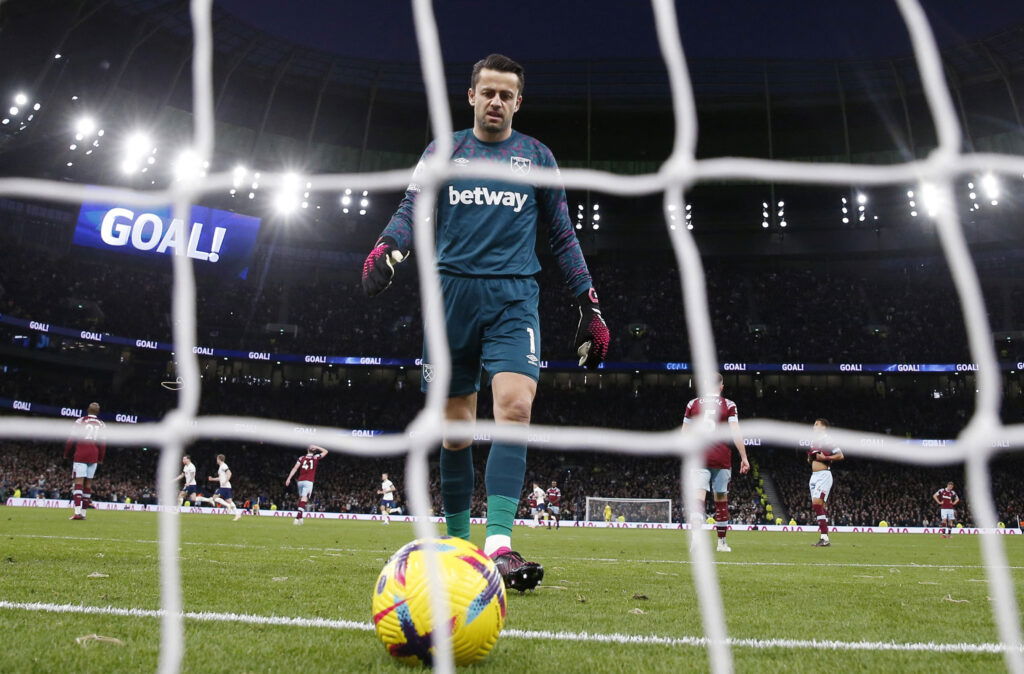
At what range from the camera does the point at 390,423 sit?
104 feet

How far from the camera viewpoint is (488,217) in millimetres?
3646

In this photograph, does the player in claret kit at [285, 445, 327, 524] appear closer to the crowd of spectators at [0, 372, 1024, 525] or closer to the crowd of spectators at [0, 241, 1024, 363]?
the crowd of spectators at [0, 372, 1024, 525]

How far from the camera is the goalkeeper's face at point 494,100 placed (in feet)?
11.4

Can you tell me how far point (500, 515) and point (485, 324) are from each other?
82 centimetres

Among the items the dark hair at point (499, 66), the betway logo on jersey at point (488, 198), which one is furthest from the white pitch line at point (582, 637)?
the dark hair at point (499, 66)

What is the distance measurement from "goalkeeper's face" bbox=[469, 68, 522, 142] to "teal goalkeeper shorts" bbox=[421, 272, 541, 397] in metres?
0.68

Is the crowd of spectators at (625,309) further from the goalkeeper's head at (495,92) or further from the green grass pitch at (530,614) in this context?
the goalkeeper's head at (495,92)

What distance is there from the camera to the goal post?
2366cm

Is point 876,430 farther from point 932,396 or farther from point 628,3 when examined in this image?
point 628,3

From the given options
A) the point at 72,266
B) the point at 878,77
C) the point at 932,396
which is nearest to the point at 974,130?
the point at 878,77

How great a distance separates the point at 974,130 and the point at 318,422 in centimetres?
2599

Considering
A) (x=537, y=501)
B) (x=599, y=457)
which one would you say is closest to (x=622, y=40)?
(x=599, y=457)

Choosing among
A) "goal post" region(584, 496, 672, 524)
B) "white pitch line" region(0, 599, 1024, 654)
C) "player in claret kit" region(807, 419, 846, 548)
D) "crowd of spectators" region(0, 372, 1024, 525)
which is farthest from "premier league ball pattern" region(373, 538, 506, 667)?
"crowd of spectators" region(0, 372, 1024, 525)

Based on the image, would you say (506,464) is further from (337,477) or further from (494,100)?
(337,477)
